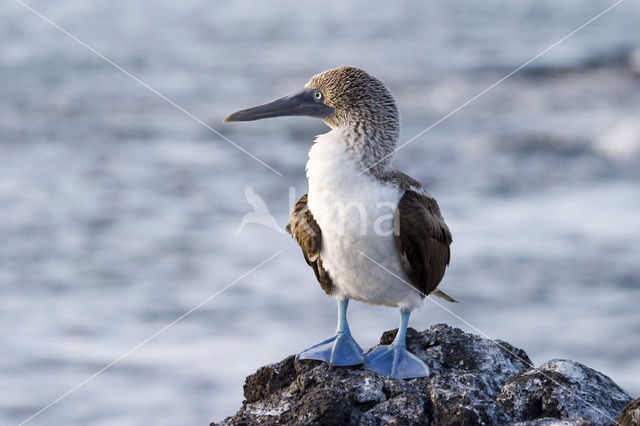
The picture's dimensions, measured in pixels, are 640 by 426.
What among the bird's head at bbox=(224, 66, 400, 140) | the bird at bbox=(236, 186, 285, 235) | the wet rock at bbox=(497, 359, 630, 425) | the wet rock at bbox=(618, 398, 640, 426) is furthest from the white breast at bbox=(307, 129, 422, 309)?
the wet rock at bbox=(618, 398, 640, 426)

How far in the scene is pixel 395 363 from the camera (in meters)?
4.96

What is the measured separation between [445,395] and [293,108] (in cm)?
191

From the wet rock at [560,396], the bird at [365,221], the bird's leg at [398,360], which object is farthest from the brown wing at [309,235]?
the wet rock at [560,396]

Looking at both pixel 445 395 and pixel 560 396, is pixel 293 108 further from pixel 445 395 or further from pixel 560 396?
pixel 560 396

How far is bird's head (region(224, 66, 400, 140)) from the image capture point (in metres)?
5.13

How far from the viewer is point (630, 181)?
632 inches

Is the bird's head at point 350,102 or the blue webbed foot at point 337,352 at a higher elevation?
the bird's head at point 350,102

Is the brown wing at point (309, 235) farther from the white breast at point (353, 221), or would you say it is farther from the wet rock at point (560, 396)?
the wet rock at point (560, 396)

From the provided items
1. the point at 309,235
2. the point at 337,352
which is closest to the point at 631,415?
the point at 337,352

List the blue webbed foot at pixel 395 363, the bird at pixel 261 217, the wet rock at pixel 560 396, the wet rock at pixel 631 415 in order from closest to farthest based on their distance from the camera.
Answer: the wet rock at pixel 631 415 < the wet rock at pixel 560 396 < the blue webbed foot at pixel 395 363 < the bird at pixel 261 217

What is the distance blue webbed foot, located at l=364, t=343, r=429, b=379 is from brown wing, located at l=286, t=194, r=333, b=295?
45 centimetres

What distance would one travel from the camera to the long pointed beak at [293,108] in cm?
533

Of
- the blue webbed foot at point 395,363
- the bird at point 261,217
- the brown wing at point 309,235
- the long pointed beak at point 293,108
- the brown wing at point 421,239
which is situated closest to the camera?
the blue webbed foot at point 395,363

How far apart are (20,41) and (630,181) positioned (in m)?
17.3
